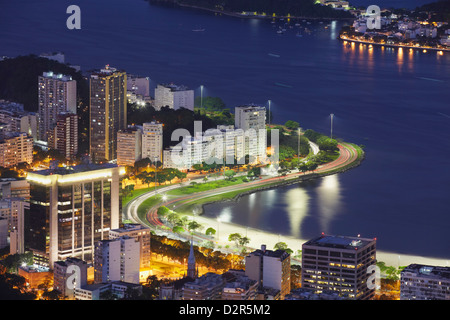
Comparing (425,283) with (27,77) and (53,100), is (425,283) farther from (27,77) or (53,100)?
(27,77)

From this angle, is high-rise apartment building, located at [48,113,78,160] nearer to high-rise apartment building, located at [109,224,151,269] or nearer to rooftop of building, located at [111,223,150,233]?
rooftop of building, located at [111,223,150,233]

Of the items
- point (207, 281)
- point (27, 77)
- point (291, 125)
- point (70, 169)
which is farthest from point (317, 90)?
point (207, 281)

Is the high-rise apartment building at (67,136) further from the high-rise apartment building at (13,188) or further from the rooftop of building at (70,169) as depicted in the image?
the rooftop of building at (70,169)

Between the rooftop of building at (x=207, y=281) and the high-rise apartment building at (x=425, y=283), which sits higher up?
the rooftop of building at (x=207, y=281)

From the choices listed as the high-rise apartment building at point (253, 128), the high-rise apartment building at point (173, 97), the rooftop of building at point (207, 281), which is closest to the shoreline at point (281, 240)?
the rooftop of building at point (207, 281)

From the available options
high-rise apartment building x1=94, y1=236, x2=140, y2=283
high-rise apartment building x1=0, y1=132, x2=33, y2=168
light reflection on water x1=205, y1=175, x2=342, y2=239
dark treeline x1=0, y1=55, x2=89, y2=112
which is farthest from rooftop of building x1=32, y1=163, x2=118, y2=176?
dark treeline x1=0, y1=55, x2=89, y2=112

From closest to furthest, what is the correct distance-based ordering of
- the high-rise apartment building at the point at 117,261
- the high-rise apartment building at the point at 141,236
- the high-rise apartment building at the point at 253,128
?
the high-rise apartment building at the point at 117,261
the high-rise apartment building at the point at 141,236
the high-rise apartment building at the point at 253,128
